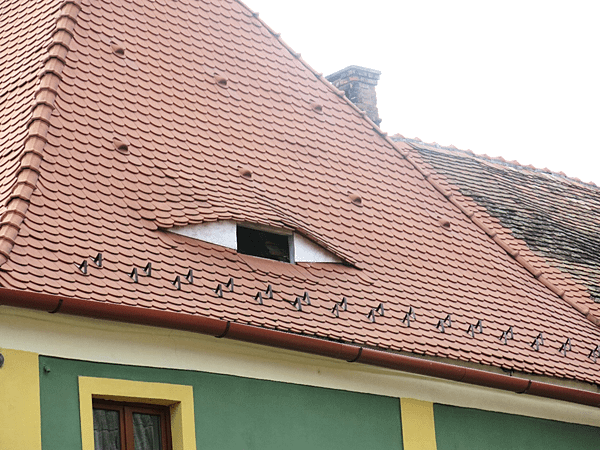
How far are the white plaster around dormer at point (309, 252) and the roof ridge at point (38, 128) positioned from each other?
2454 mm

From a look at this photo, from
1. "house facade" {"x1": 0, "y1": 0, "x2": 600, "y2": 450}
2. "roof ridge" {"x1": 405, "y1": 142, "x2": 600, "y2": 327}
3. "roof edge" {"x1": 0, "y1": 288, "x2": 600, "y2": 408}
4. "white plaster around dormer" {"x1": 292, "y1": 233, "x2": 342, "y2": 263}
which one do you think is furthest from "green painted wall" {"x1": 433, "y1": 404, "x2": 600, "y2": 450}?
"white plaster around dormer" {"x1": 292, "y1": 233, "x2": 342, "y2": 263}

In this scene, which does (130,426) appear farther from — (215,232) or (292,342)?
(215,232)

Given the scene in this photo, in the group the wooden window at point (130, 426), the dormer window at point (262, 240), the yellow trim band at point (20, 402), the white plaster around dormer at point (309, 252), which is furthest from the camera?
the white plaster around dormer at point (309, 252)

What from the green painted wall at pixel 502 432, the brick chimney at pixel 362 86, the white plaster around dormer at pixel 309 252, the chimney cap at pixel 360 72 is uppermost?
the chimney cap at pixel 360 72

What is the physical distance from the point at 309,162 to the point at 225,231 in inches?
83.6

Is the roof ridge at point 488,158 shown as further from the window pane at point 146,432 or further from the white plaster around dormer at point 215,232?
the window pane at point 146,432

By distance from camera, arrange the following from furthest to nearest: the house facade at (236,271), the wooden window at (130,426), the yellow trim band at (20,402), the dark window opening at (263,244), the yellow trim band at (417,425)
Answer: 1. the yellow trim band at (417,425)
2. the dark window opening at (263,244)
3. the wooden window at (130,426)
4. the house facade at (236,271)
5. the yellow trim band at (20,402)

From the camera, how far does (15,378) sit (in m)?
7.70

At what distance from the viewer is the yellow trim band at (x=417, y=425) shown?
1017 centimetres

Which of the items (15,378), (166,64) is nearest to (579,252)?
(166,64)

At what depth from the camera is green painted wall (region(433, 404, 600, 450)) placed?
10.5 metres

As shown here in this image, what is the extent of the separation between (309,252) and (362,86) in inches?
241

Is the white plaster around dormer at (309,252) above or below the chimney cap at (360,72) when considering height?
below

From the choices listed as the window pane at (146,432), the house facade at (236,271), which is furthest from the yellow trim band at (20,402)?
the window pane at (146,432)
